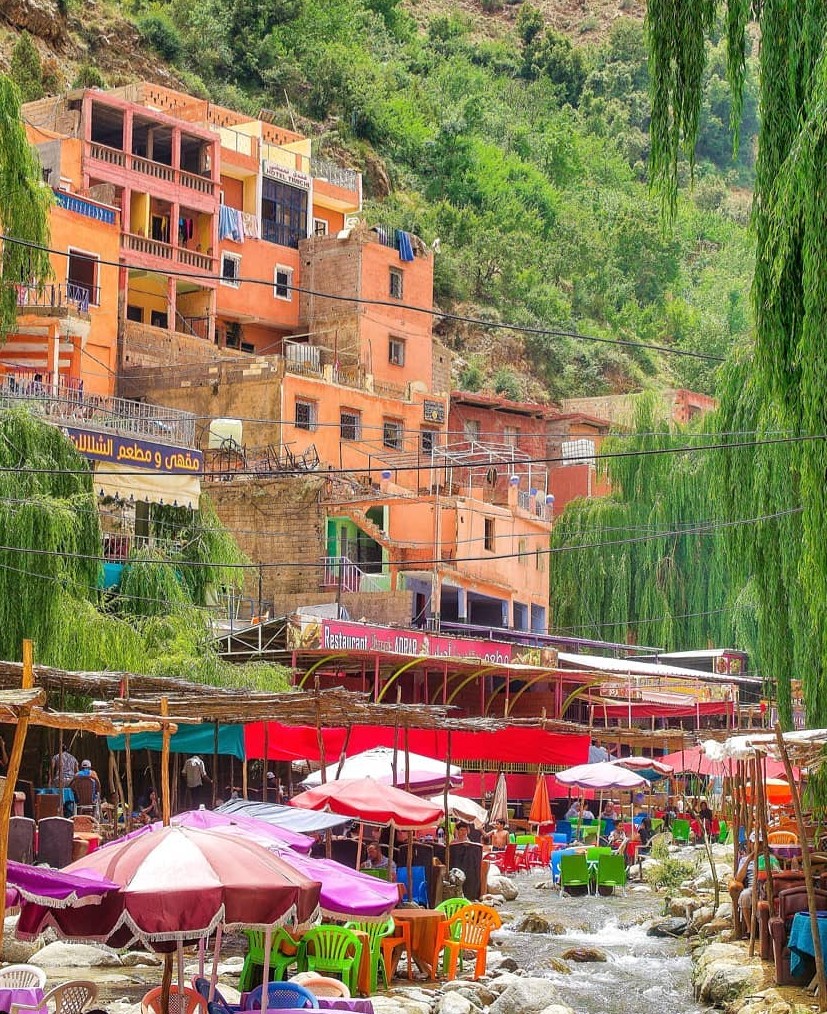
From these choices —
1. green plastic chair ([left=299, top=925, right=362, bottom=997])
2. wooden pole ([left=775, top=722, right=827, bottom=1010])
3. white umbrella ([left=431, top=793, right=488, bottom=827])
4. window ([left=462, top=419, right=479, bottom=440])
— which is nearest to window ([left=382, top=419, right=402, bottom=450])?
window ([left=462, top=419, right=479, bottom=440])

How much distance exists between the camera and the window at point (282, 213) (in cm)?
5469

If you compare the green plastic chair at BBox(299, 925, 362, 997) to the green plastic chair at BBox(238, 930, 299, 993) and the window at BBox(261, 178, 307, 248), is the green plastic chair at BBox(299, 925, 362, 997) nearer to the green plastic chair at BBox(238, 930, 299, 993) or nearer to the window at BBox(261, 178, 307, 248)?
the green plastic chair at BBox(238, 930, 299, 993)

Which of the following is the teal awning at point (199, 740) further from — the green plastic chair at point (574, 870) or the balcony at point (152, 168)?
the balcony at point (152, 168)

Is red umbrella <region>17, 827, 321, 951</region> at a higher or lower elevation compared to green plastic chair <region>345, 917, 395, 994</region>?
higher

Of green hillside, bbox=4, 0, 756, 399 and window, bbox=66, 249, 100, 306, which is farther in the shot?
green hillside, bbox=4, 0, 756, 399

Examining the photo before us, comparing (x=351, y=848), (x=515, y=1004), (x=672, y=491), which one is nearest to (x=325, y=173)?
(x=672, y=491)

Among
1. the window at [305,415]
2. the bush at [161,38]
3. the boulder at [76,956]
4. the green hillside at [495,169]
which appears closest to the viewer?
the boulder at [76,956]

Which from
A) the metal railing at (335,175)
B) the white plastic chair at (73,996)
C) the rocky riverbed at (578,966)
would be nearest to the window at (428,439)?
the metal railing at (335,175)

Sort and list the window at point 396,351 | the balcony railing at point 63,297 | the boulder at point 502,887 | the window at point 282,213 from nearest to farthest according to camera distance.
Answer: the boulder at point 502,887, the balcony railing at point 63,297, the window at point 396,351, the window at point 282,213

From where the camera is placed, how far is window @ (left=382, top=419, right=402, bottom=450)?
47688 mm

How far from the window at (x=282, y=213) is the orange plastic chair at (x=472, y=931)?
4061 centimetres

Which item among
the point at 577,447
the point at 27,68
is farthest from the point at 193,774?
the point at 27,68

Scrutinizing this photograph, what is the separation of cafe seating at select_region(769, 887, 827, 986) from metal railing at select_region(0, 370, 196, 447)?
1618 centimetres

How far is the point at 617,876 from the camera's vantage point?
2583 centimetres
